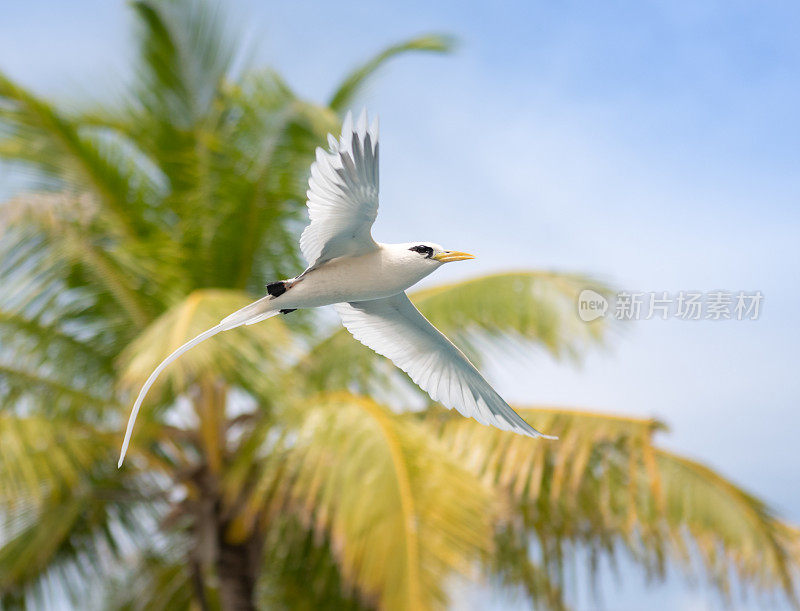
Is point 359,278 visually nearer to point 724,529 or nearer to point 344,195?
point 344,195

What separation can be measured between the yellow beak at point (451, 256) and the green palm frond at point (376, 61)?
7.90 meters

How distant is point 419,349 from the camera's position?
2.32 meters

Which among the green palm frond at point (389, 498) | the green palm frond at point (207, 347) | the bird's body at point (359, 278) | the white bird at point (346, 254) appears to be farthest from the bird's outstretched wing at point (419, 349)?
the green palm frond at point (207, 347)

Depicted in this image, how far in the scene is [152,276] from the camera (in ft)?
24.6

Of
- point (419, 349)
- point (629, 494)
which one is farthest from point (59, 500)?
point (419, 349)

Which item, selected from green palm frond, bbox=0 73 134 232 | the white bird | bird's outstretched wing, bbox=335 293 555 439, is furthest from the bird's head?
green palm frond, bbox=0 73 134 232

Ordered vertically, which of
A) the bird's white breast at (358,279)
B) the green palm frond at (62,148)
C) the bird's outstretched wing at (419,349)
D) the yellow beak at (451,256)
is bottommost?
the bird's outstretched wing at (419,349)

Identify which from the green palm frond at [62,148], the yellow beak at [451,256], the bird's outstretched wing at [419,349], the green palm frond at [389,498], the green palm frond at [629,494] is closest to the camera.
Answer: the yellow beak at [451,256]

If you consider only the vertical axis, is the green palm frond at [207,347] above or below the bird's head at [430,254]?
below

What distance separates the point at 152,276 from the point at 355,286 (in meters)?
6.04

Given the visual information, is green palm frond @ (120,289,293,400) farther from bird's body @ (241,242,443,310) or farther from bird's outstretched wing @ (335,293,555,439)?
bird's body @ (241,242,443,310)

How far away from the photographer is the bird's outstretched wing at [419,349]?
221 cm

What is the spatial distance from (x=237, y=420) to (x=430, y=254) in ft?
19.8

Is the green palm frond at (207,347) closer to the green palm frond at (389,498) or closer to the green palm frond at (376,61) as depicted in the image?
the green palm frond at (389,498)
